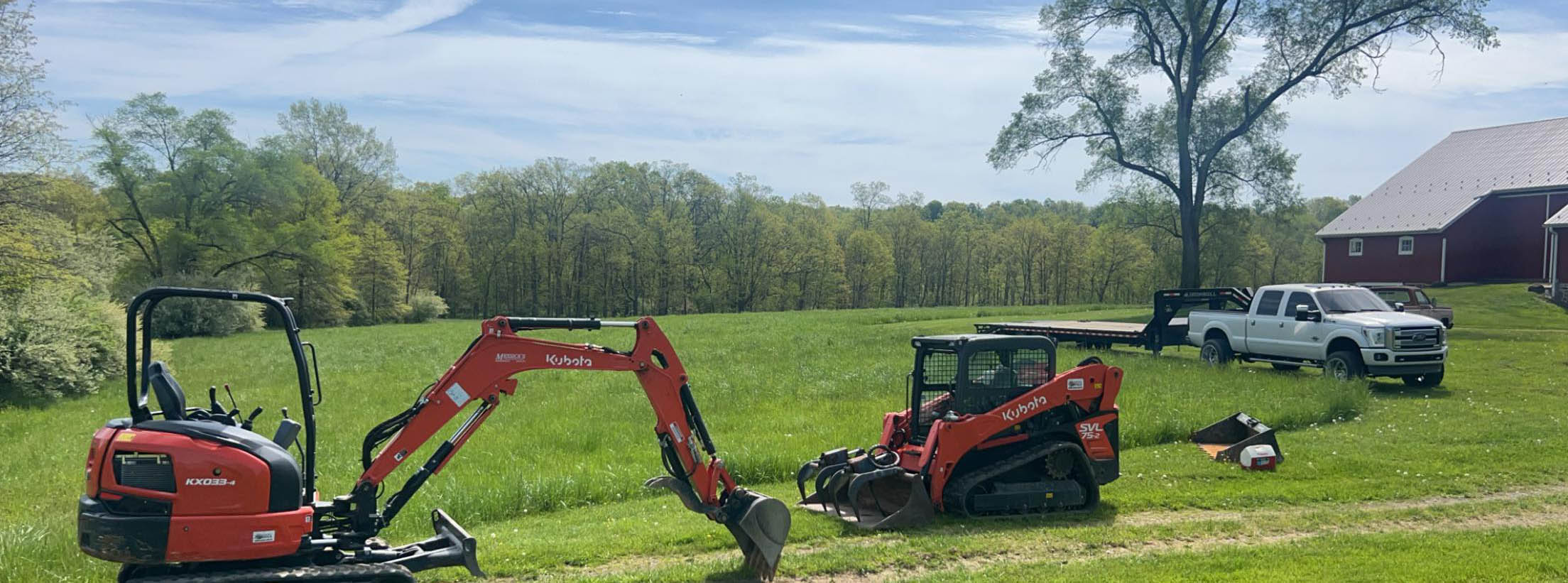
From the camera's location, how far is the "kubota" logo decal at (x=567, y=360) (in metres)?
7.14

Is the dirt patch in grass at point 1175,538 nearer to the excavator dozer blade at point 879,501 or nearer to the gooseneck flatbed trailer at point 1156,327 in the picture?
the excavator dozer blade at point 879,501

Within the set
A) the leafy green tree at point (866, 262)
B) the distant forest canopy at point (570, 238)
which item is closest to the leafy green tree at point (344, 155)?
the distant forest canopy at point (570, 238)

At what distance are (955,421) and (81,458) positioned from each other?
13387 millimetres

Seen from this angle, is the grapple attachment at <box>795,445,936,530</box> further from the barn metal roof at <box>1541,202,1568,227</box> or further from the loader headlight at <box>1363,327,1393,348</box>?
the barn metal roof at <box>1541,202,1568,227</box>

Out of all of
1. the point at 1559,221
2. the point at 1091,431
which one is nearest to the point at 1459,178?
the point at 1559,221

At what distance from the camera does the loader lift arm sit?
6.71 metres

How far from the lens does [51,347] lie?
72.7 feet

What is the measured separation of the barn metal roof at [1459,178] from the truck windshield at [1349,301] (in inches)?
1266

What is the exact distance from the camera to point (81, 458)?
1463 cm

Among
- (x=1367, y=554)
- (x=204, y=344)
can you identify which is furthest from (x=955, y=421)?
(x=204, y=344)

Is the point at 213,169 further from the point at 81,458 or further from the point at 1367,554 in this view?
the point at 1367,554

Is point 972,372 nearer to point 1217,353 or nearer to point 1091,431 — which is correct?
point 1091,431

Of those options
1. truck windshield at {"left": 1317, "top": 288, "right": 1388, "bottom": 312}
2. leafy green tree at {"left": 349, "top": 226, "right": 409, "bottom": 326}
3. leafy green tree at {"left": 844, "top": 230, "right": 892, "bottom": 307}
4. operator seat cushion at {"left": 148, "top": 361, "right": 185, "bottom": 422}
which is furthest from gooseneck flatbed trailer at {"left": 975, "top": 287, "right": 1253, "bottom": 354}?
leafy green tree at {"left": 844, "top": 230, "right": 892, "bottom": 307}

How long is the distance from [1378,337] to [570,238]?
70825 mm
